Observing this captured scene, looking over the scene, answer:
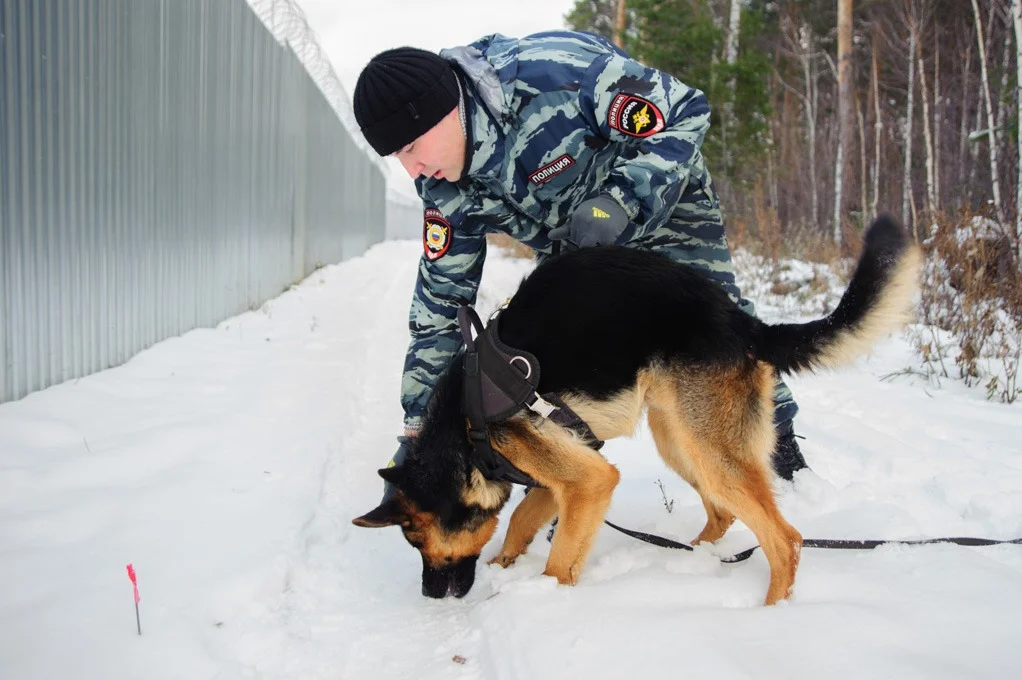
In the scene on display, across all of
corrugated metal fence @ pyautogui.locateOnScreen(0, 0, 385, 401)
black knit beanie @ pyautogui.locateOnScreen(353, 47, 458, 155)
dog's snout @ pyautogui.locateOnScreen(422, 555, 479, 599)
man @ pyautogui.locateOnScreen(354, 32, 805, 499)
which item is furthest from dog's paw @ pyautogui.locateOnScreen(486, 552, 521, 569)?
corrugated metal fence @ pyautogui.locateOnScreen(0, 0, 385, 401)

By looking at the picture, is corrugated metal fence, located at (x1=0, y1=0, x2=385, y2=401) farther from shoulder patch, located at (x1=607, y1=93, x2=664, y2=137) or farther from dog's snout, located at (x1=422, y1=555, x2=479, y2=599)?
shoulder patch, located at (x1=607, y1=93, x2=664, y2=137)

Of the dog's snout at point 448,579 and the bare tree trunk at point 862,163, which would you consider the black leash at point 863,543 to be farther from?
the bare tree trunk at point 862,163

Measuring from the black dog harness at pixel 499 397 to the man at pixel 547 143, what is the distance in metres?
0.50

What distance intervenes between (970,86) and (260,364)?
48.1ft

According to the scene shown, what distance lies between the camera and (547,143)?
105 inches

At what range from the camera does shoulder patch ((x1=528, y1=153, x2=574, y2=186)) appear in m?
2.69

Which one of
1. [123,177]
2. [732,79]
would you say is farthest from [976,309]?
[732,79]

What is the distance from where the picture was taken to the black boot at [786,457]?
312cm

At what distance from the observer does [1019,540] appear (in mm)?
2398

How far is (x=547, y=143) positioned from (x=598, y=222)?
0.46 metres

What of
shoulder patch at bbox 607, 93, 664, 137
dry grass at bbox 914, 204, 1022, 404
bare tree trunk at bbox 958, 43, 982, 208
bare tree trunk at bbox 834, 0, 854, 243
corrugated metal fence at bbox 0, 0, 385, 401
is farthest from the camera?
bare tree trunk at bbox 834, 0, 854, 243

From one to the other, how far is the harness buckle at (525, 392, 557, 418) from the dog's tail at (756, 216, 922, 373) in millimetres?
773

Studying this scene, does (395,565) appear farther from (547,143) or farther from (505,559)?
(547,143)

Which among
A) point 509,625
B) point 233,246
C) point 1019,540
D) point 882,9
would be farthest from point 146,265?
point 882,9
